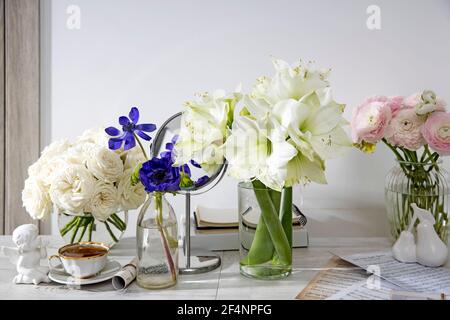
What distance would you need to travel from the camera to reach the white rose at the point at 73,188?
1.07 m

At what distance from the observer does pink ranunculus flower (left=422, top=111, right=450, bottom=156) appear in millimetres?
1144

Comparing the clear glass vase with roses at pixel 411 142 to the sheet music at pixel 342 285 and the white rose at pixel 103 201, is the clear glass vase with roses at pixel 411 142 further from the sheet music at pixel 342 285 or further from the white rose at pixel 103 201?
the white rose at pixel 103 201

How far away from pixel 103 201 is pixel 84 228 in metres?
0.13

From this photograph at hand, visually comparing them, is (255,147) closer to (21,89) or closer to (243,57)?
(243,57)

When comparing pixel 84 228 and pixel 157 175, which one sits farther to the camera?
pixel 84 228

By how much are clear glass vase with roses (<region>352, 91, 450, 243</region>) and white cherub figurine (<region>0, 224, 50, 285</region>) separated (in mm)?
788

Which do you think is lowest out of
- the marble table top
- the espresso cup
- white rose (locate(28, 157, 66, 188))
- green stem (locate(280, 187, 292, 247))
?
the marble table top

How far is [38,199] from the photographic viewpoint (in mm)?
1126

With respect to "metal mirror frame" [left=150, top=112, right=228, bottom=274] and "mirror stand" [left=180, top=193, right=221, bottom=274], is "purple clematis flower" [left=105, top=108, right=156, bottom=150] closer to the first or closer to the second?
"metal mirror frame" [left=150, top=112, right=228, bottom=274]

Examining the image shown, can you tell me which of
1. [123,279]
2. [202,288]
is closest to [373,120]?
[202,288]

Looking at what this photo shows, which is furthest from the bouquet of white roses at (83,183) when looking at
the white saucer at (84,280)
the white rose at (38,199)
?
the white saucer at (84,280)

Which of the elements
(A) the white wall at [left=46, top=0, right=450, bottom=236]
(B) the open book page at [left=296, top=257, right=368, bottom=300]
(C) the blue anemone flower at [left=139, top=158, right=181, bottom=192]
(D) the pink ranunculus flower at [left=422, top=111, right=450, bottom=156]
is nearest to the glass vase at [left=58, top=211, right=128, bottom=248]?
(C) the blue anemone flower at [left=139, top=158, right=181, bottom=192]
